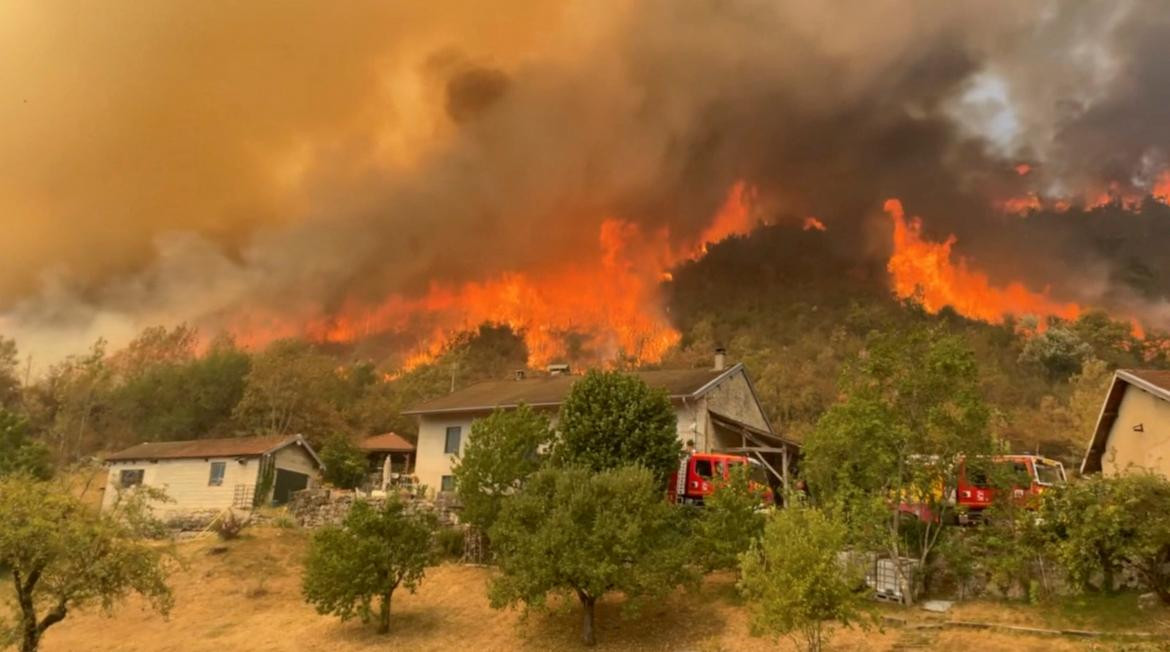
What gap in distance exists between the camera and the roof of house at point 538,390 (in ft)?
122

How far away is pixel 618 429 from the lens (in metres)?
28.8

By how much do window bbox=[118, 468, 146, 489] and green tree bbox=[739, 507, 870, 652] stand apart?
41.0 metres

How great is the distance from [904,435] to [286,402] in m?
55.5

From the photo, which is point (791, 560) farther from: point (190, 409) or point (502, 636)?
point (190, 409)

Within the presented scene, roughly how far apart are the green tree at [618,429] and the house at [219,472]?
21.8 m

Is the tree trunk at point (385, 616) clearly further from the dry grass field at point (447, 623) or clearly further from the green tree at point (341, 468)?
the green tree at point (341, 468)

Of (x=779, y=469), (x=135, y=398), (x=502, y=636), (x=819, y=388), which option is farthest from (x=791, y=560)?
(x=135, y=398)

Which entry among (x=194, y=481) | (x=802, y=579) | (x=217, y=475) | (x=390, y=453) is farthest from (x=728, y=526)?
(x=390, y=453)

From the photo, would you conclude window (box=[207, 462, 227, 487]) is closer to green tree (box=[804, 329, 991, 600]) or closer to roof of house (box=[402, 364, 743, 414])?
roof of house (box=[402, 364, 743, 414])

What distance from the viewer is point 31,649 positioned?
67.9ft

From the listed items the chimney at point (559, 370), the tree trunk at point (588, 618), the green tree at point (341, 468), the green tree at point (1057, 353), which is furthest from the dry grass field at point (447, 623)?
the green tree at point (1057, 353)

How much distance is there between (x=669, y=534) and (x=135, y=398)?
2682 inches

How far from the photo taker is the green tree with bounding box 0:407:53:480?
153 ft

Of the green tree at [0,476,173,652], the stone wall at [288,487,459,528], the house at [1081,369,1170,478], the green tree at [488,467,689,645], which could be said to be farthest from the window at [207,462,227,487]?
the house at [1081,369,1170,478]
